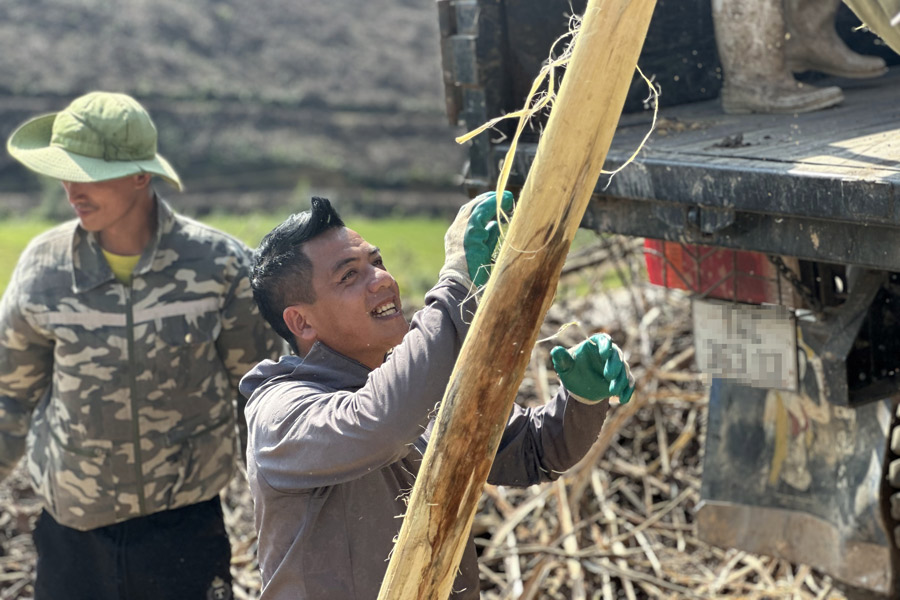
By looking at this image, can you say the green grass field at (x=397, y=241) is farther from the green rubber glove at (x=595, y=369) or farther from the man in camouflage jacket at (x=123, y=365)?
the green rubber glove at (x=595, y=369)

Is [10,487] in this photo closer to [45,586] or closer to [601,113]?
[45,586]

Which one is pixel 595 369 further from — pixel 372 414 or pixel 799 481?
pixel 799 481

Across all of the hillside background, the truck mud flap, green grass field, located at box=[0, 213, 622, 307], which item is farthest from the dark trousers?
the hillside background

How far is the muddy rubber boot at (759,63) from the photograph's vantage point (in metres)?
3.53

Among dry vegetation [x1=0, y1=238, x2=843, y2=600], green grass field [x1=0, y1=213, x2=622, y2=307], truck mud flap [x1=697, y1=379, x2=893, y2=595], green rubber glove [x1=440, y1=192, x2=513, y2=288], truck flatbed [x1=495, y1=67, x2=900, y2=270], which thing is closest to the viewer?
green rubber glove [x1=440, y1=192, x2=513, y2=288]

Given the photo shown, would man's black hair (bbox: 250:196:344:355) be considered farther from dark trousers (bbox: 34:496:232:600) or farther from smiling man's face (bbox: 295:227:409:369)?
dark trousers (bbox: 34:496:232:600)

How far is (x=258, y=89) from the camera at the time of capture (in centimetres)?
2036

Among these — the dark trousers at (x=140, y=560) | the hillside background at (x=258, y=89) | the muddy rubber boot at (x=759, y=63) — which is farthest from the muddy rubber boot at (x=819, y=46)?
the hillside background at (x=258, y=89)

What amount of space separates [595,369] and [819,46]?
2193 millimetres

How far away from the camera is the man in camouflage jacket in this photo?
3.49 meters

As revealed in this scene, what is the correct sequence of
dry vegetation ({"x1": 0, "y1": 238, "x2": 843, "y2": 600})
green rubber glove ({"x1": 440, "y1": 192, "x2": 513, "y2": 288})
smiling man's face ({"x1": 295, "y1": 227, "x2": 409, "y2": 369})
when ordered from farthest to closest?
dry vegetation ({"x1": 0, "y1": 238, "x2": 843, "y2": 600})
smiling man's face ({"x1": 295, "y1": 227, "x2": 409, "y2": 369})
green rubber glove ({"x1": 440, "y1": 192, "x2": 513, "y2": 288})

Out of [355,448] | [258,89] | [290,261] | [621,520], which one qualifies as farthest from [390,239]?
[355,448]

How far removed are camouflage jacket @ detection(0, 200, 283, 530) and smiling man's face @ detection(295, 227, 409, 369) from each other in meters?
1.37

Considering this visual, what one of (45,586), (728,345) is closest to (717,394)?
(728,345)
